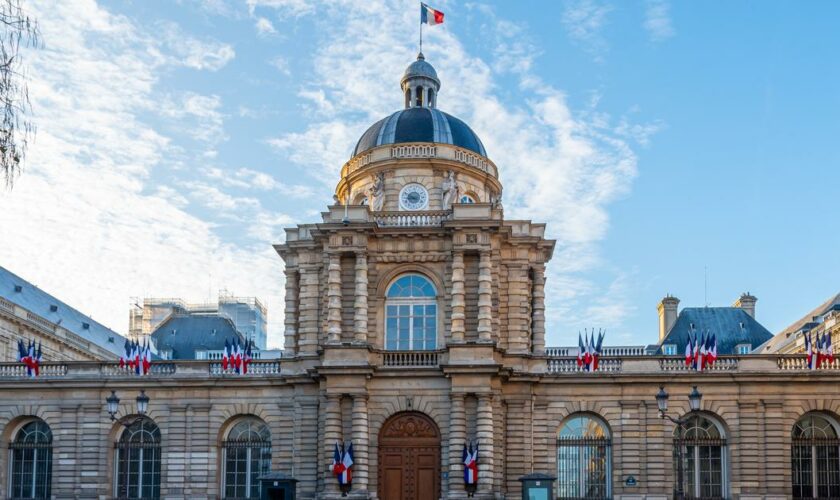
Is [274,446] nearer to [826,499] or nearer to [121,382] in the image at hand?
[121,382]

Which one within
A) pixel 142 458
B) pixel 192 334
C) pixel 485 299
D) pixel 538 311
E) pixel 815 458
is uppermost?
pixel 192 334

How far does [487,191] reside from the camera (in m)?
47.6

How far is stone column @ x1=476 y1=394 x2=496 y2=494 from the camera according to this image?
3912cm

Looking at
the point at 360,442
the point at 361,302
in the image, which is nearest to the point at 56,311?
the point at 361,302

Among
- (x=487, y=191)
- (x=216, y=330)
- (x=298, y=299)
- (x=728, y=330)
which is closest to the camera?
(x=298, y=299)

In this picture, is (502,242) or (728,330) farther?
(728,330)

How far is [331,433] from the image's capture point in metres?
40.0

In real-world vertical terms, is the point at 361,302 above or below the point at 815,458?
above

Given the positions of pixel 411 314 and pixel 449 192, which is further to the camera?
pixel 449 192

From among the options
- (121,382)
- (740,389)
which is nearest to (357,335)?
(121,382)

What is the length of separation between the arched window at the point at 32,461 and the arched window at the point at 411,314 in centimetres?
1452

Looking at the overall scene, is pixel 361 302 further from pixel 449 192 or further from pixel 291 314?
pixel 449 192

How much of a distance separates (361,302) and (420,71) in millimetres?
13405

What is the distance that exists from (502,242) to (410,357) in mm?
6090
